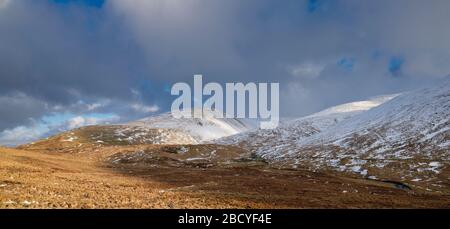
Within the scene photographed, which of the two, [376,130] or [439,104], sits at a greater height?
[439,104]

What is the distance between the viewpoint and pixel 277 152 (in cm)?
18262

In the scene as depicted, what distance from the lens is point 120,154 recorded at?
193 m

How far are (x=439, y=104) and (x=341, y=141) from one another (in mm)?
42915

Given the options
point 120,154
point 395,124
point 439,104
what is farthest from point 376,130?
point 120,154
